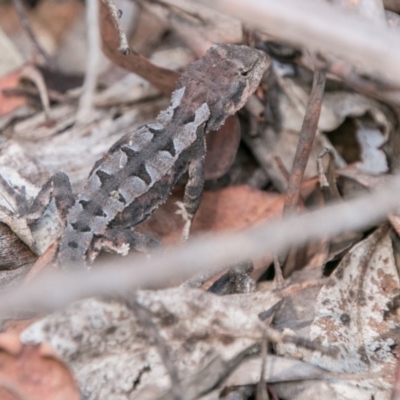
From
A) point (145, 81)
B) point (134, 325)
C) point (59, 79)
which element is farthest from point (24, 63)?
point (134, 325)

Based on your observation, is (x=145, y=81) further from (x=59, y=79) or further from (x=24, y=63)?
(x=24, y=63)

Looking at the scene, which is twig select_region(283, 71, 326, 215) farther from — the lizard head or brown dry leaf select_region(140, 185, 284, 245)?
the lizard head

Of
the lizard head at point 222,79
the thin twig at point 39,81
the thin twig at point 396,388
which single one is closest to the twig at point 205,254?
the thin twig at point 396,388

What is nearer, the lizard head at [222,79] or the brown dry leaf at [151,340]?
the brown dry leaf at [151,340]

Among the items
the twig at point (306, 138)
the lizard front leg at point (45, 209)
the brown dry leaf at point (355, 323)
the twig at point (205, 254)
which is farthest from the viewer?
the lizard front leg at point (45, 209)

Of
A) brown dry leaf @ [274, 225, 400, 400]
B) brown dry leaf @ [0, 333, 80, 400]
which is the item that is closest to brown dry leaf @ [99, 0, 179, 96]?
brown dry leaf @ [274, 225, 400, 400]

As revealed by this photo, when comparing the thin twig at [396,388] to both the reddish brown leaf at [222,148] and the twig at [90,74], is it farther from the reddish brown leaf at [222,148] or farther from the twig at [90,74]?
the twig at [90,74]

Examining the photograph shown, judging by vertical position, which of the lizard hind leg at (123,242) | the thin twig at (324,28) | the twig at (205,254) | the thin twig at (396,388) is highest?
the thin twig at (324,28)
